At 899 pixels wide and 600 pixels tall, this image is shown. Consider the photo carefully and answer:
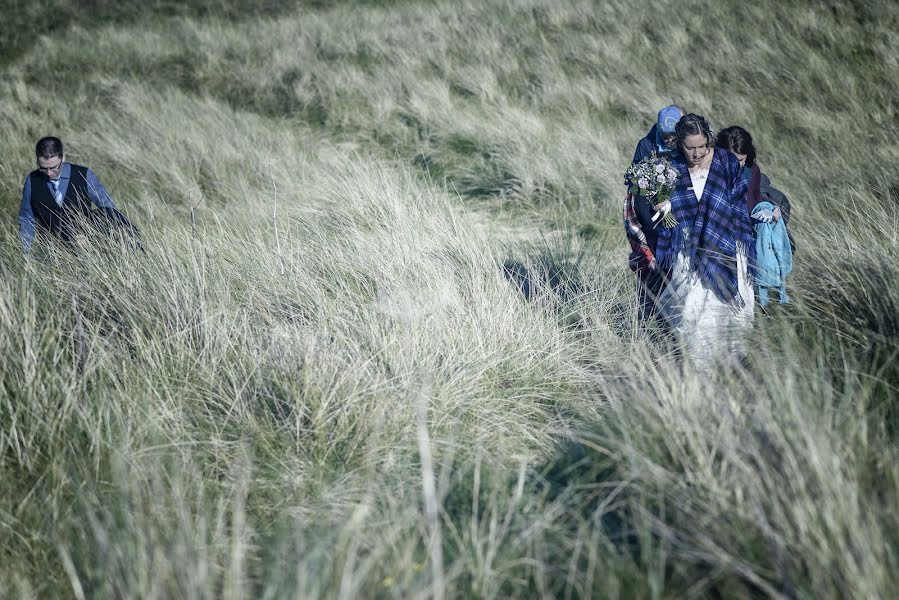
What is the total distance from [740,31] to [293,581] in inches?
485

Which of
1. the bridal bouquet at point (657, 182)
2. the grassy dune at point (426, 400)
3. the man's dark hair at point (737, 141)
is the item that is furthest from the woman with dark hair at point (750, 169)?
the bridal bouquet at point (657, 182)

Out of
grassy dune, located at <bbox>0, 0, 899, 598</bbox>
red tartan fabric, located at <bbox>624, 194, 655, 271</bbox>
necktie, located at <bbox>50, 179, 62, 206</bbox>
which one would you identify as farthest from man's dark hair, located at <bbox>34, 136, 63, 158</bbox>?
red tartan fabric, located at <bbox>624, 194, 655, 271</bbox>

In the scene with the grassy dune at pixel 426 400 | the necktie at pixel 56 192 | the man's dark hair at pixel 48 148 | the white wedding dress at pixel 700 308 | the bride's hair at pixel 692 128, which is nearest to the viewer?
the grassy dune at pixel 426 400

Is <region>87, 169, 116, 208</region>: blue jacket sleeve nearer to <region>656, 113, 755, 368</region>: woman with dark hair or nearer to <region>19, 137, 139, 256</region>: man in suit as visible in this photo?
<region>19, 137, 139, 256</region>: man in suit

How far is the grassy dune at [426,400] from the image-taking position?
2.45 metres

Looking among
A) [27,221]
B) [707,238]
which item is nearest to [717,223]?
[707,238]

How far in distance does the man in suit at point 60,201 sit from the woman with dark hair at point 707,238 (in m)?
3.56

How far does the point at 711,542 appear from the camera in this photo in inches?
95.4

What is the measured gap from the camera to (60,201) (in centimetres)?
552

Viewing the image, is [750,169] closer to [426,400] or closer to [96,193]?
[426,400]

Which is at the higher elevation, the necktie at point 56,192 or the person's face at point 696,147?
the person's face at point 696,147

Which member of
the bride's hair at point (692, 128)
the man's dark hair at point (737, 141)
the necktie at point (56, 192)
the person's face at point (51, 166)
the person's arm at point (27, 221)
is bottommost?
the person's arm at point (27, 221)

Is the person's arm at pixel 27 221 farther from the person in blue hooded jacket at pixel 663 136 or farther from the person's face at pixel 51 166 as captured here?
the person in blue hooded jacket at pixel 663 136

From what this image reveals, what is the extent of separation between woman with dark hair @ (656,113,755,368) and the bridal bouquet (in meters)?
0.05
